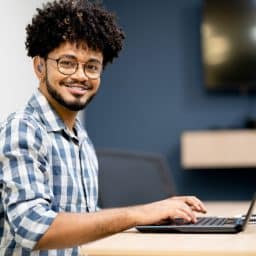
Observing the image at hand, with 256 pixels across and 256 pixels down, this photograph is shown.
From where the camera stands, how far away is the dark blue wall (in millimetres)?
4152

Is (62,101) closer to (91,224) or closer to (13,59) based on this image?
(91,224)

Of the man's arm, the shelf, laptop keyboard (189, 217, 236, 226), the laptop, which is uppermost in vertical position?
the man's arm

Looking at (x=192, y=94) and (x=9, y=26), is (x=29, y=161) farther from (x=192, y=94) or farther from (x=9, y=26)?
(x=192, y=94)

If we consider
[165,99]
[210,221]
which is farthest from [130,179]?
[165,99]

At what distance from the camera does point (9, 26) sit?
3006 mm

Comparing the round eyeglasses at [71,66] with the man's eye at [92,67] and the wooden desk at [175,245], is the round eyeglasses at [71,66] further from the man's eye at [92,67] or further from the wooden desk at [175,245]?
the wooden desk at [175,245]

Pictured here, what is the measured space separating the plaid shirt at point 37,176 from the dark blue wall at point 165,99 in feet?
8.54

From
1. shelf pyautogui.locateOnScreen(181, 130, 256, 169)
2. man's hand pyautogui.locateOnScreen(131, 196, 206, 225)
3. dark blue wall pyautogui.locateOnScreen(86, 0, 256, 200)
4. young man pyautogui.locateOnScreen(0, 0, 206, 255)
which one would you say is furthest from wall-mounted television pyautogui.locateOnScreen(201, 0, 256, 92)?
man's hand pyautogui.locateOnScreen(131, 196, 206, 225)

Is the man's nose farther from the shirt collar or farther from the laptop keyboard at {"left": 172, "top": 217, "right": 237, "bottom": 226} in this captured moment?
the laptop keyboard at {"left": 172, "top": 217, "right": 237, "bottom": 226}

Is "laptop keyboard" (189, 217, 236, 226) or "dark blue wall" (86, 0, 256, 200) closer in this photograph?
"laptop keyboard" (189, 217, 236, 226)

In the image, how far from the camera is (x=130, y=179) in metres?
2.63

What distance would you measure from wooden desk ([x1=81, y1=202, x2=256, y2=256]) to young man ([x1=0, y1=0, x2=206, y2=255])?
0.19ft

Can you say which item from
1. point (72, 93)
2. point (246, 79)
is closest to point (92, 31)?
point (72, 93)

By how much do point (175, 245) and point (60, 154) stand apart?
1.18ft
